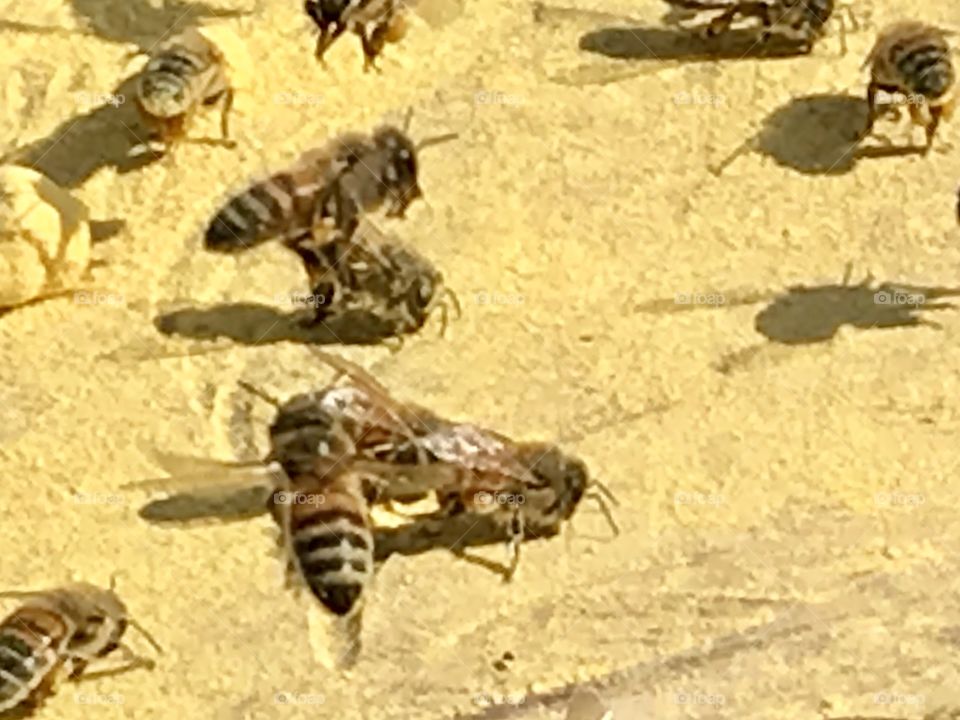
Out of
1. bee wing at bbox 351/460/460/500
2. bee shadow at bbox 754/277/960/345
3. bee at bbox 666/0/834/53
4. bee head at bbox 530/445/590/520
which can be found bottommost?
bee head at bbox 530/445/590/520

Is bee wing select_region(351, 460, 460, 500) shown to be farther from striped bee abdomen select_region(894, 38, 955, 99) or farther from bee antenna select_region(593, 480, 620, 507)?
striped bee abdomen select_region(894, 38, 955, 99)

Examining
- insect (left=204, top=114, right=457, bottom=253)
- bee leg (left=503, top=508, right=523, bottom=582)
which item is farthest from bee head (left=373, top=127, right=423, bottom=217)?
bee leg (left=503, top=508, right=523, bottom=582)

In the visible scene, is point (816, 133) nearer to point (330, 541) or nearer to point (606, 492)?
point (606, 492)

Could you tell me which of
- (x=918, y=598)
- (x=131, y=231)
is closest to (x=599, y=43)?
(x=131, y=231)

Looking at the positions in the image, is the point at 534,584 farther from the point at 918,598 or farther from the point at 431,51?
the point at 431,51

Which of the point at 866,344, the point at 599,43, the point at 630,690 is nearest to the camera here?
the point at 630,690

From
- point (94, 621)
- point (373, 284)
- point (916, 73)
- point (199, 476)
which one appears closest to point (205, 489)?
point (199, 476)

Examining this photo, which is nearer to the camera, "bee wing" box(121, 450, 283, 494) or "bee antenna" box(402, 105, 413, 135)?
"bee wing" box(121, 450, 283, 494)

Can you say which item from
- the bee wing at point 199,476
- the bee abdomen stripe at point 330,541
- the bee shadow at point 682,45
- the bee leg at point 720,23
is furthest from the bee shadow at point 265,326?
the bee leg at point 720,23
